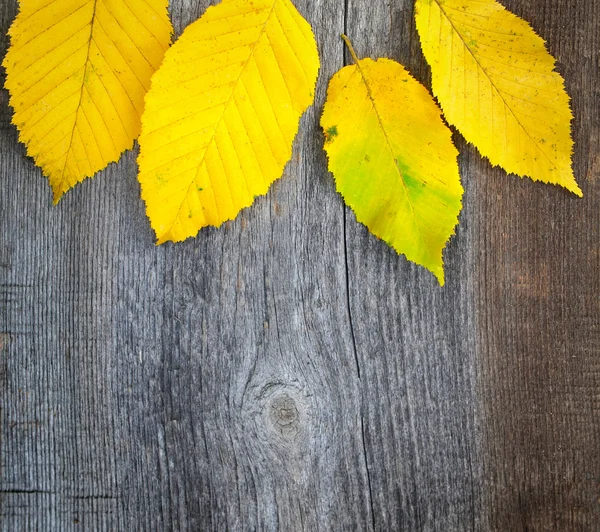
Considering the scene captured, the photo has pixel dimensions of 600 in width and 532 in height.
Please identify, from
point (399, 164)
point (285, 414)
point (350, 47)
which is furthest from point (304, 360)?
point (350, 47)

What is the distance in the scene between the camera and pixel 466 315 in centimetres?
71

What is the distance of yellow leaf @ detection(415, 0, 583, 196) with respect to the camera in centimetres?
62

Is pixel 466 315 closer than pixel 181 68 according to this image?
No

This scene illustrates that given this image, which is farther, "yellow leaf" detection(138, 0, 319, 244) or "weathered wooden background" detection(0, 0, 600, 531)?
"weathered wooden background" detection(0, 0, 600, 531)

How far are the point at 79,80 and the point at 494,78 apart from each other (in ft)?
1.49

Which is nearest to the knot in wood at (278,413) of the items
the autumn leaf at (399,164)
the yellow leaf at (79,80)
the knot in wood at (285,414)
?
the knot in wood at (285,414)

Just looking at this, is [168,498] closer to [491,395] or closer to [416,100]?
[491,395]

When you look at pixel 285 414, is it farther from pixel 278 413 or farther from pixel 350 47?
pixel 350 47

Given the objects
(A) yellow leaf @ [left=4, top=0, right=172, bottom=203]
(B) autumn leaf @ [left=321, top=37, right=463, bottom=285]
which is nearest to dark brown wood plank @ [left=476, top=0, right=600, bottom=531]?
(B) autumn leaf @ [left=321, top=37, right=463, bottom=285]

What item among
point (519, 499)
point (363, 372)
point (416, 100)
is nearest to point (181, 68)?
point (416, 100)

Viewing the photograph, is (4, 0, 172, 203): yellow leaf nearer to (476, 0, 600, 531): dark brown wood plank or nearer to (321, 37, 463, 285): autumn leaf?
(321, 37, 463, 285): autumn leaf

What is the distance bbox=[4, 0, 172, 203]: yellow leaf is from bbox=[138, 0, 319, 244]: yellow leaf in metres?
0.05

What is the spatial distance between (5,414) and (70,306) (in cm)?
16

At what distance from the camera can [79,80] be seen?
61cm
